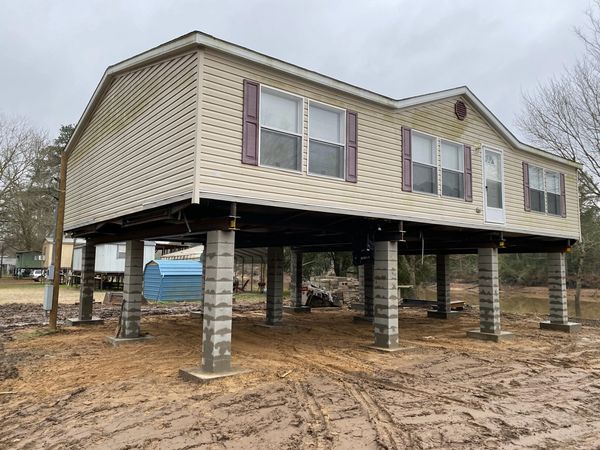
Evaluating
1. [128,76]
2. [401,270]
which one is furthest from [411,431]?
[401,270]

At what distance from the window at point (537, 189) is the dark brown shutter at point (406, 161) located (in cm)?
508

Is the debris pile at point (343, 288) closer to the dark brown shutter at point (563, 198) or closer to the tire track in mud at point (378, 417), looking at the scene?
the dark brown shutter at point (563, 198)

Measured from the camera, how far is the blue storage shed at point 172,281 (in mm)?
23875

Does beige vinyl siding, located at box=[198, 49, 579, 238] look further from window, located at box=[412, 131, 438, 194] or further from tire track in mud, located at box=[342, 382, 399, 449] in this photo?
tire track in mud, located at box=[342, 382, 399, 449]

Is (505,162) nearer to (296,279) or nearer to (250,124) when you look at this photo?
(250,124)

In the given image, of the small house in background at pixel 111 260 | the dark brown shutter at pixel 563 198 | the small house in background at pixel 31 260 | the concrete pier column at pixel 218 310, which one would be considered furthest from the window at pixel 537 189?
the small house in background at pixel 31 260

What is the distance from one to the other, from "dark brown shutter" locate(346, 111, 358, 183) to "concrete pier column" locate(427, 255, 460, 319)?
10.9 metres

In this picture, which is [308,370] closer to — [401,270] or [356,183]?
[356,183]

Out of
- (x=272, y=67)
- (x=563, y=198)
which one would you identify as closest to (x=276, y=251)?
(x=272, y=67)

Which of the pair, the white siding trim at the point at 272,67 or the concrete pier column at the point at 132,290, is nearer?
the white siding trim at the point at 272,67

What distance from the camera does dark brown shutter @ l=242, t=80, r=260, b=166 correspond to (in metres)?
7.55

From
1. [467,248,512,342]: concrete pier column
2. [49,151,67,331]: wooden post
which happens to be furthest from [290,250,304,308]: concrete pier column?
[49,151,67,331]: wooden post

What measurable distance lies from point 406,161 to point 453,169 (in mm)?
1694

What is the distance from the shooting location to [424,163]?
34.7 feet
